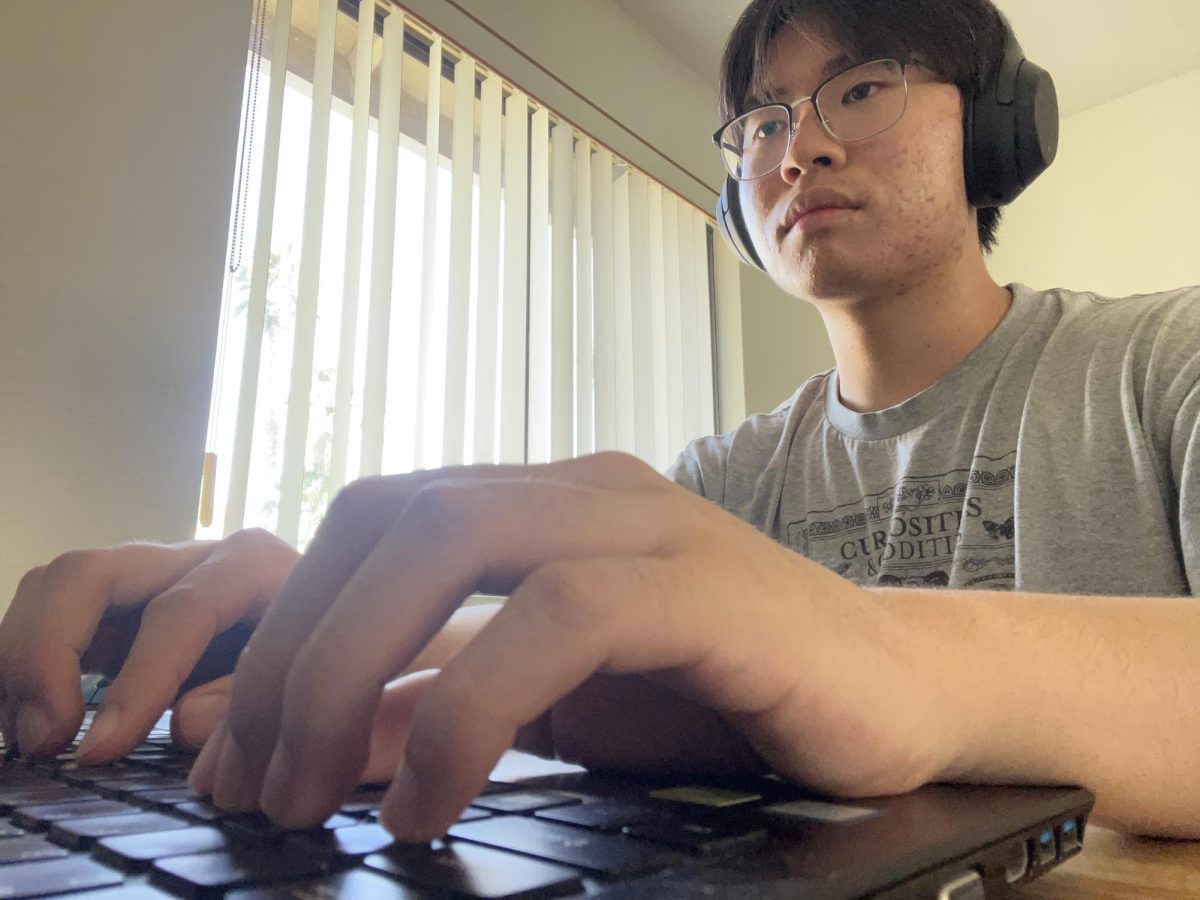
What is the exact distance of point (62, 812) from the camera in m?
0.31

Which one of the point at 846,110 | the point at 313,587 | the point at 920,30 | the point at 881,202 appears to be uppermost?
the point at 920,30

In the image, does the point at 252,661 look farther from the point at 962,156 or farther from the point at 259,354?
the point at 259,354

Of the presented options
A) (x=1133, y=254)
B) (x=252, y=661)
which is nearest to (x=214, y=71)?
(x=252, y=661)

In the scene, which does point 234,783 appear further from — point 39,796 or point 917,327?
point 917,327

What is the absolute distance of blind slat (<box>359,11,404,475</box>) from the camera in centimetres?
144

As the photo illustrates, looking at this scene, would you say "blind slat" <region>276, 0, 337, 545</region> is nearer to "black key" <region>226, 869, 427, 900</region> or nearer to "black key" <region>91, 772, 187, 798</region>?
"black key" <region>91, 772, 187, 798</region>

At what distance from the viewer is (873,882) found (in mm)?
203

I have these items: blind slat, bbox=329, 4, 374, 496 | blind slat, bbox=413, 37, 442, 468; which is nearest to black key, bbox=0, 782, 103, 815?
blind slat, bbox=329, 4, 374, 496

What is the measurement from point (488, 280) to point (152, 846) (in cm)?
152

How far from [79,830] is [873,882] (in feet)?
0.82

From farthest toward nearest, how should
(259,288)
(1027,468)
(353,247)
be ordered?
(353,247)
(259,288)
(1027,468)

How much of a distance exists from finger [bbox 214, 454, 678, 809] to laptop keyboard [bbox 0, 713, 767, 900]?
21 millimetres

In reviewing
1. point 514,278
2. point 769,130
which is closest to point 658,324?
point 514,278

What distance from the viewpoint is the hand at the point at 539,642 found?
27 cm
